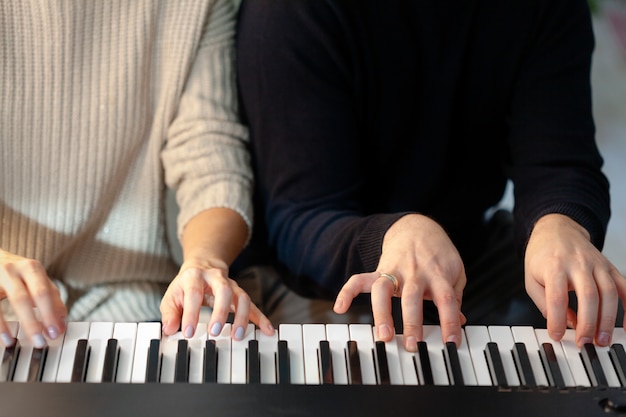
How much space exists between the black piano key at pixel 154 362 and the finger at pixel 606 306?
0.45 metres

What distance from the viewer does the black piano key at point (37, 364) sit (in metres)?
0.80

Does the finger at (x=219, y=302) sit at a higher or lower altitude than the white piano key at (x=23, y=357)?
higher

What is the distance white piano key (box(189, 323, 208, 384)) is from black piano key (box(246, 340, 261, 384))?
45mm

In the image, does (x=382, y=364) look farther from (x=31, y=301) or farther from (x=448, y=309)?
(x=31, y=301)

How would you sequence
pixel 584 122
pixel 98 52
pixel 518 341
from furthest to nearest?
pixel 584 122
pixel 98 52
pixel 518 341

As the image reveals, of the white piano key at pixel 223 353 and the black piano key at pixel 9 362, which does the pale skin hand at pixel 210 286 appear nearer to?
the white piano key at pixel 223 353

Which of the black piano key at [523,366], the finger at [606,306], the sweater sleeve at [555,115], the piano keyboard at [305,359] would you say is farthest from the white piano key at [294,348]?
the sweater sleeve at [555,115]

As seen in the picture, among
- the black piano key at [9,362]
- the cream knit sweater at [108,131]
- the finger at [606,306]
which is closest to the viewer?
the black piano key at [9,362]

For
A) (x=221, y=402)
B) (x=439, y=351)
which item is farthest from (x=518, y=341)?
(x=221, y=402)

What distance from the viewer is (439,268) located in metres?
0.97

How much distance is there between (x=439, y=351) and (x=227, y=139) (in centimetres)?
49

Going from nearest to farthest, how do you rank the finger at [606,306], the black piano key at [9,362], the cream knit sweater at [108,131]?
the black piano key at [9,362]
the finger at [606,306]
the cream knit sweater at [108,131]

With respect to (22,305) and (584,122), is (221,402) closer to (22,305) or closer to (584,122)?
(22,305)

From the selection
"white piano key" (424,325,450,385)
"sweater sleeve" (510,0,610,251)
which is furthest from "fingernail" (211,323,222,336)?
"sweater sleeve" (510,0,610,251)
